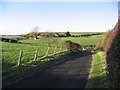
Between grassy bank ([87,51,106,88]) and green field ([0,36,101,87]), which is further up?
grassy bank ([87,51,106,88])

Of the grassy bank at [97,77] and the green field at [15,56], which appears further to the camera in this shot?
the green field at [15,56]

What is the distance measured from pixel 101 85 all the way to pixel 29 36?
113 metres

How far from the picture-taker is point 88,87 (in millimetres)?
13812

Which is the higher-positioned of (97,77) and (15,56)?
(97,77)

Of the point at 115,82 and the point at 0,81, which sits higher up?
the point at 115,82

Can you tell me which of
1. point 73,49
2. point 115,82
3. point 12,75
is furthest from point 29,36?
point 115,82

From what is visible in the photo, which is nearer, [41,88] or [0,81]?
[41,88]

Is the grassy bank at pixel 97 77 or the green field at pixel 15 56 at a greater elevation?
the grassy bank at pixel 97 77

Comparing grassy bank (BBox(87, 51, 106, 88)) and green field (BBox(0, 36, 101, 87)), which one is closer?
grassy bank (BBox(87, 51, 106, 88))

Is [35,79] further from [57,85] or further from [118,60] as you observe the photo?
[118,60]

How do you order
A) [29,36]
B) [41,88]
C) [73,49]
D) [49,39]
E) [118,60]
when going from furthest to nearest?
[29,36]
[49,39]
[73,49]
[41,88]
[118,60]

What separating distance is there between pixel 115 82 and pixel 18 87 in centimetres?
602

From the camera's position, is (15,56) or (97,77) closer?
(97,77)

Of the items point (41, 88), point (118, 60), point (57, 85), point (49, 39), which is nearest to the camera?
point (118, 60)
